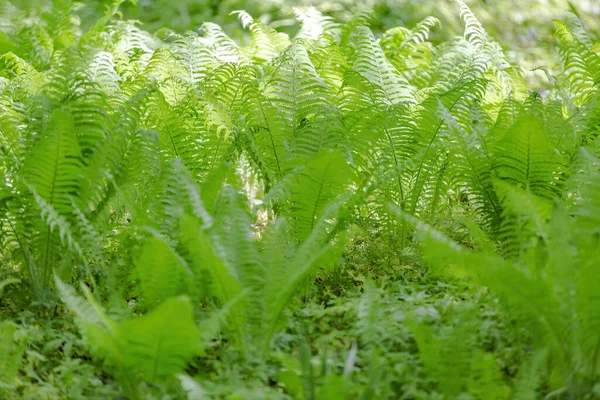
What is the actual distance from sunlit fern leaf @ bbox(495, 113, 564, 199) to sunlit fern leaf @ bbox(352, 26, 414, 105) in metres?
0.65

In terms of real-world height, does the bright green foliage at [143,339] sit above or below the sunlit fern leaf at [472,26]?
below

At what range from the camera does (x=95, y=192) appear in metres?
2.45

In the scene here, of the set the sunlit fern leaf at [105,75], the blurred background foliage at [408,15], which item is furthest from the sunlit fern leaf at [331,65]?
the blurred background foliage at [408,15]

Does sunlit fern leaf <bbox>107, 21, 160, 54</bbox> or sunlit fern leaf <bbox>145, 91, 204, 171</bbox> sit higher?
sunlit fern leaf <bbox>107, 21, 160, 54</bbox>

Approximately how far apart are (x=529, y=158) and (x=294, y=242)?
951 mm

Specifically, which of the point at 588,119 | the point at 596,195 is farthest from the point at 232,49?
the point at 596,195

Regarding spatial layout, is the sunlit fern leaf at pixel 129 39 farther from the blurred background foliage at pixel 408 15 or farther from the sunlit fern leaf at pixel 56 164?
the sunlit fern leaf at pixel 56 164

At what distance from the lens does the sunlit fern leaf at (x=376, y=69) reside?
3.20 m

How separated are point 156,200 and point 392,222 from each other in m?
1.00

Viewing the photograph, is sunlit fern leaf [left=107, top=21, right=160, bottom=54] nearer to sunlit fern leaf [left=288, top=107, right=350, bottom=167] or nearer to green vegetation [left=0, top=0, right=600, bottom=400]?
green vegetation [left=0, top=0, right=600, bottom=400]

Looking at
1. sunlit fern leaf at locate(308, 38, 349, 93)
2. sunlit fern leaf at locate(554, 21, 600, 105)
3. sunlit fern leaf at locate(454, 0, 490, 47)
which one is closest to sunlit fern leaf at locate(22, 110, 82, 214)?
sunlit fern leaf at locate(308, 38, 349, 93)

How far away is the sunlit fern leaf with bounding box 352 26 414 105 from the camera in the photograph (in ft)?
10.5

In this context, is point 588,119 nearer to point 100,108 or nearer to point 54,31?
point 100,108

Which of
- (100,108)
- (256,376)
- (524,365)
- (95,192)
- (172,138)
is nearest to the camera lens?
(524,365)
